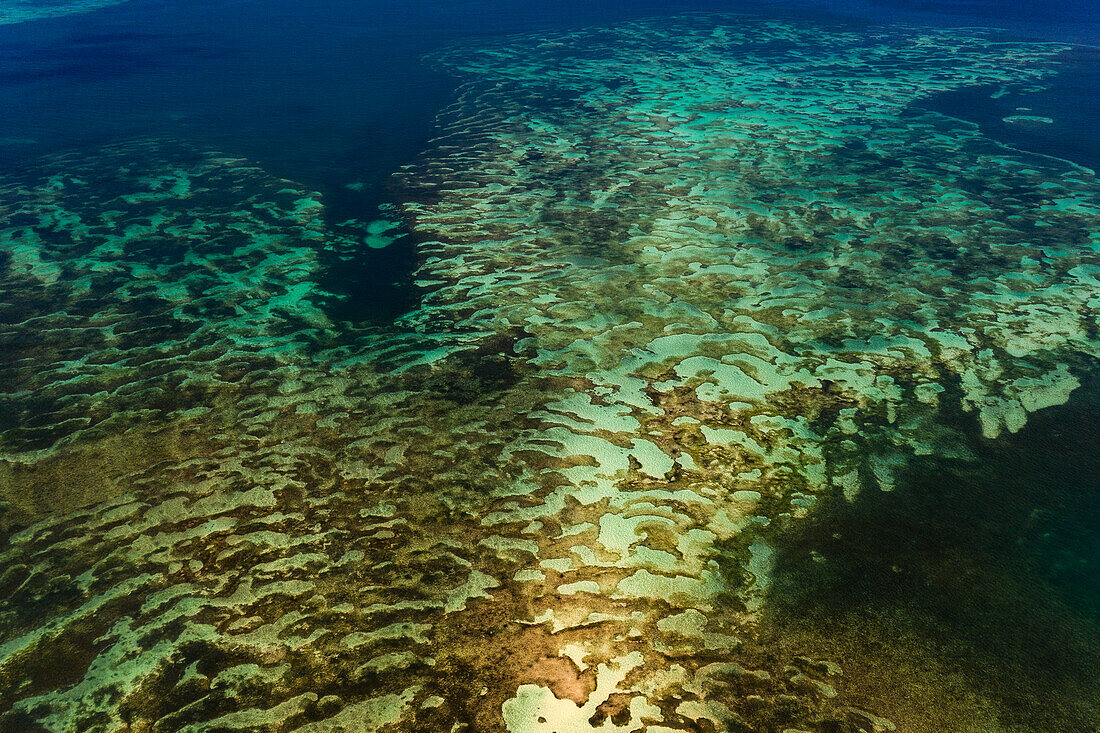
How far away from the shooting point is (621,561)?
12.9ft

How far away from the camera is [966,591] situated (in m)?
3.75

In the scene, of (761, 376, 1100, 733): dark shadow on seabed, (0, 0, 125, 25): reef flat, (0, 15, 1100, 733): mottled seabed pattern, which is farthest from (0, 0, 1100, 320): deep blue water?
(761, 376, 1100, 733): dark shadow on seabed

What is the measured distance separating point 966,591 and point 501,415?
3097mm

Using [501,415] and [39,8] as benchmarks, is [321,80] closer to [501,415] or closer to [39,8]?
[501,415]

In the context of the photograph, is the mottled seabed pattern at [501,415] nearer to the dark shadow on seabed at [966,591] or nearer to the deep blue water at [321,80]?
the dark shadow on seabed at [966,591]

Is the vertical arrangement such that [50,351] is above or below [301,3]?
below

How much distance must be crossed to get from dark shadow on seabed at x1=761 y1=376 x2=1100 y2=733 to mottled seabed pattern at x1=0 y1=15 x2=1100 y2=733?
72 mm

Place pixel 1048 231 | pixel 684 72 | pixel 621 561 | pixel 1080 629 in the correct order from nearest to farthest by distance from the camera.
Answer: pixel 1080 629 → pixel 621 561 → pixel 1048 231 → pixel 684 72

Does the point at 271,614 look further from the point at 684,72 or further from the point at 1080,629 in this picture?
the point at 684,72

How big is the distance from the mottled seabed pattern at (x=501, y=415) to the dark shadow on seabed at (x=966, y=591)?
0.24 feet

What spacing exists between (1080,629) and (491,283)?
5.25 metres

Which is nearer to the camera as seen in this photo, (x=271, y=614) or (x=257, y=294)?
(x=271, y=614)

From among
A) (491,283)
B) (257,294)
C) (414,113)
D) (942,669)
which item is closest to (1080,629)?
(942,669)

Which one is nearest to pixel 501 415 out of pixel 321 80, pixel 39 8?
pixel 321 80
